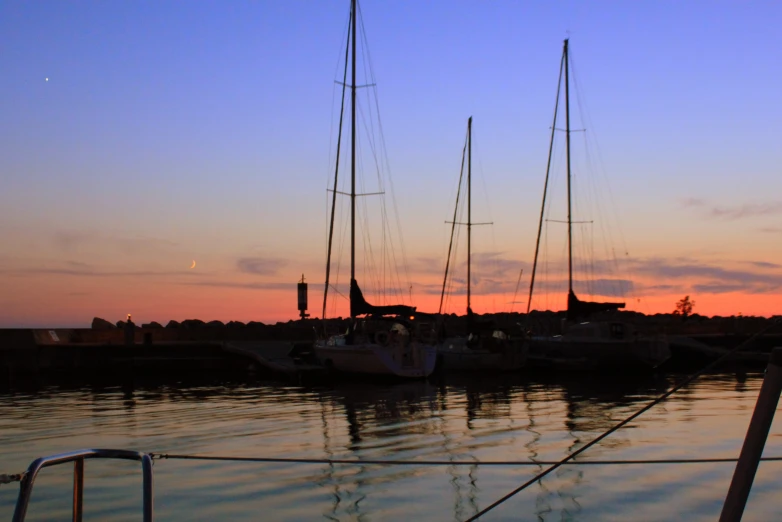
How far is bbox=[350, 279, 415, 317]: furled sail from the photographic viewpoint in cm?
3509

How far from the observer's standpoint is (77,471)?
5.66m

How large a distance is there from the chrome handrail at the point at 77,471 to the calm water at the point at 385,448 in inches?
191

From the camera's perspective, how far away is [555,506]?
10.9m

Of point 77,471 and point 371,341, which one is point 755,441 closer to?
point 77,471

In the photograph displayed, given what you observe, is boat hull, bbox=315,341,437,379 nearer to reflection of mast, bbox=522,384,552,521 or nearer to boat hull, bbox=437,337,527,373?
boat hull, bbox=437,337,527,373

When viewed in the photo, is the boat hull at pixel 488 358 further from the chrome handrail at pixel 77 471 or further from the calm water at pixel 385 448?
the chrome handrail at pixel 77 471

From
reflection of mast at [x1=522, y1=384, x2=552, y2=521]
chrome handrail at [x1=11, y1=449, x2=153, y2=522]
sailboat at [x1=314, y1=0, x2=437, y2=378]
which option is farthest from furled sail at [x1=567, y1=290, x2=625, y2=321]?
chrome handrail at [x1=11, y1=449, x2=153, y2=522]

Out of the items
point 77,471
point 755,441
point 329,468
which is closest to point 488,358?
point 329,468

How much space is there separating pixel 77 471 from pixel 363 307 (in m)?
29.5

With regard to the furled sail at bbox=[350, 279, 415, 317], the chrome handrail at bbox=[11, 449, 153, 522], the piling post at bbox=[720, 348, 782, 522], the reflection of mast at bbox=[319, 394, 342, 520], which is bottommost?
the reflection of mast at bbox=[319, 394, 342, 520]

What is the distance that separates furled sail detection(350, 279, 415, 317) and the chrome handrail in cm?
2920

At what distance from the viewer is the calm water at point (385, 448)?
10.9 m

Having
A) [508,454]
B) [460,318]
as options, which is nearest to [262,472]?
[508,454]

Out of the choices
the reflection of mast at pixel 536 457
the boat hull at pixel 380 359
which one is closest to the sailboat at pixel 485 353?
the boat hull at pixel 380 359
